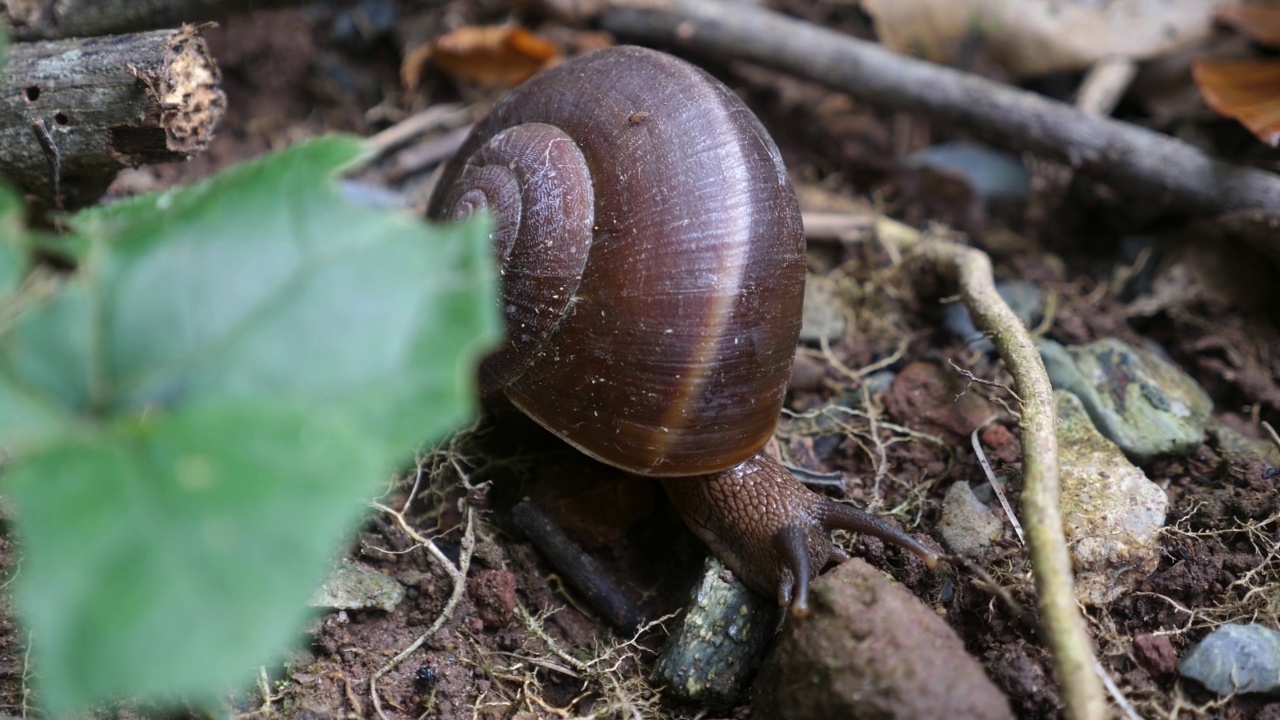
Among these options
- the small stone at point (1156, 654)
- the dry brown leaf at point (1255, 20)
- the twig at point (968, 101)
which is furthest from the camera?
the dry brown leaf at point (1255, 20)

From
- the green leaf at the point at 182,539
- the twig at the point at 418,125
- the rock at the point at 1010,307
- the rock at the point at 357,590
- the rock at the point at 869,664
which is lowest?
the rock at the point at 357,590

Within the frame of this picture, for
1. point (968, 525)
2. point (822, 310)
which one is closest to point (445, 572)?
point (968, 525)

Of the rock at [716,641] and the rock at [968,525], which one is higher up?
the rock at [968,525]

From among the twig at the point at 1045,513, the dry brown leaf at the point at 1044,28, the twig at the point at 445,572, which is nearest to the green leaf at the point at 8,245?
the twig at the point at 445,572

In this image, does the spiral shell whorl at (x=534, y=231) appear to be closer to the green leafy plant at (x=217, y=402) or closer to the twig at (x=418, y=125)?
the green leafy plant at (x=217, y=402)

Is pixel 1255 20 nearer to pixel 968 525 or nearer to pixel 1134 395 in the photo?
pixel 1134 395

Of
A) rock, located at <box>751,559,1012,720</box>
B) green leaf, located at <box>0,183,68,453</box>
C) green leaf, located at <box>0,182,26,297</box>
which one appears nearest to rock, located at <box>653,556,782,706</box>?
rock, located at <box>751,559,1012,720</box>

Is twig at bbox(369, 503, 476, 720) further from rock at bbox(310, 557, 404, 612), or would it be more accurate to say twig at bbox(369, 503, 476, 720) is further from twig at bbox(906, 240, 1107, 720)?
twig at bbox(906, 240, 1107, 720)
